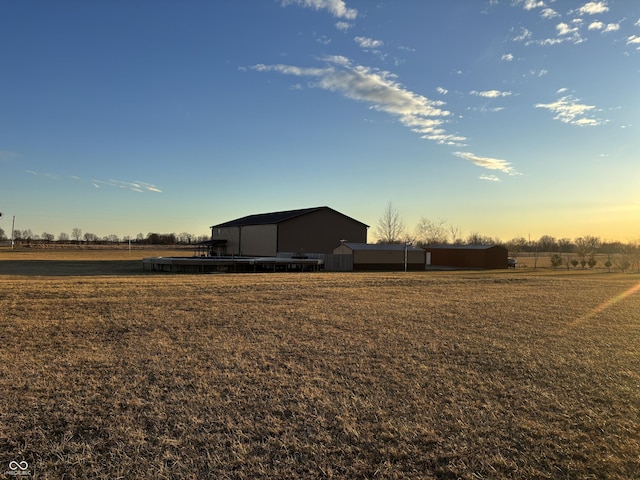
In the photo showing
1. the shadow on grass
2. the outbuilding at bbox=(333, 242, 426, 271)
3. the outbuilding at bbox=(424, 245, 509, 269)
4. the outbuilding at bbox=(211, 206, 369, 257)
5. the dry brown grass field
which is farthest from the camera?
the outbuilding at bbox=(424, 245, 509, 269)

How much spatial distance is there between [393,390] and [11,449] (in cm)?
423

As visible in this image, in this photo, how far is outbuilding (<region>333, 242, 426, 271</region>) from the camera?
121 ft

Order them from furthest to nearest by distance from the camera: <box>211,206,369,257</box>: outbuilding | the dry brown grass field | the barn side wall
A: the barn side wall
<box>211,206,369,257</box>: outbuilding
the dry brown grass field

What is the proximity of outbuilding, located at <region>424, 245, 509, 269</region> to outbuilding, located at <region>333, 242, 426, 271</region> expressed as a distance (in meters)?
5.99

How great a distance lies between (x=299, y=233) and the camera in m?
43.9

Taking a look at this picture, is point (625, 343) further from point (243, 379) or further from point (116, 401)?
point (116, 401)

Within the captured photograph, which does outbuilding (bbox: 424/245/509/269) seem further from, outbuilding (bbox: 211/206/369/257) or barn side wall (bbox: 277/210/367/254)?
outbuilding (bbox: 211/206/369/257)

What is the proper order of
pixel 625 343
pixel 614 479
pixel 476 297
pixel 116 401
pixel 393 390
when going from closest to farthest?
1. pixel 614 479
2. pixel 116 401
3. pixel 393 390
4. pixel 625 343
5. pixel 476 297

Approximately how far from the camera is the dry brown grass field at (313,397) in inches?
144

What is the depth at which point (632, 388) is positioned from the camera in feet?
19.1

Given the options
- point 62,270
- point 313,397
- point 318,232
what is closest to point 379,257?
point 318,232

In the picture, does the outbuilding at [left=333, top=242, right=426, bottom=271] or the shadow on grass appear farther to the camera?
the outbuilding at [left=333, top=242, right=426, bottom=271]

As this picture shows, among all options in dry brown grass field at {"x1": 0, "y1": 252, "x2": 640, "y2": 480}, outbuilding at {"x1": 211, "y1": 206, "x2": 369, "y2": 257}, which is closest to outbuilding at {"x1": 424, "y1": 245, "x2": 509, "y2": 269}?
outbuilding at {"x1": 211, "y1": 206, "x2": 369, "y2": 257}

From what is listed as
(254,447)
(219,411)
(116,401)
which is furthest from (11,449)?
(254,447)
